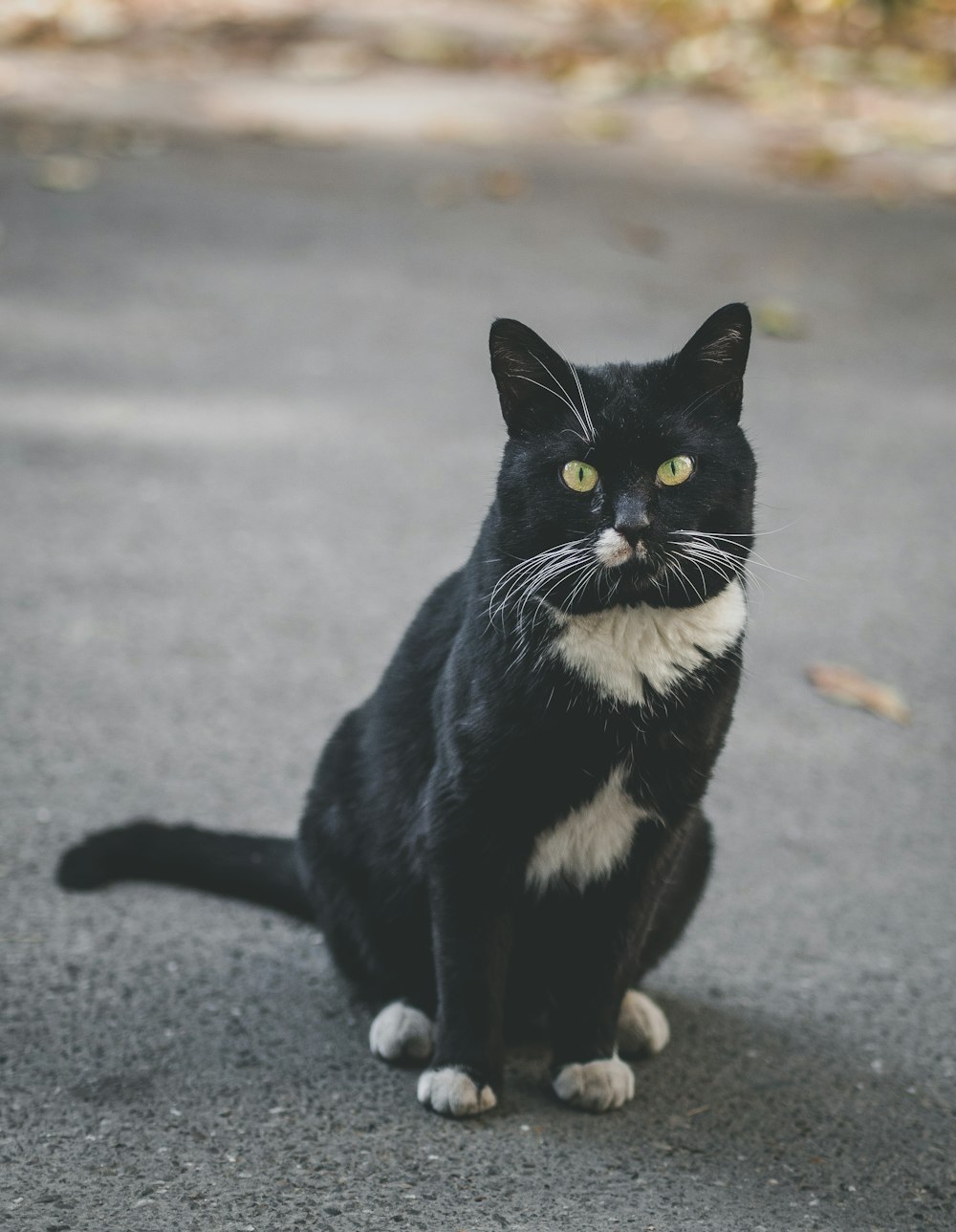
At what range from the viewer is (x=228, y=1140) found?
1907 mm

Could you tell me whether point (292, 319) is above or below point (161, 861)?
above

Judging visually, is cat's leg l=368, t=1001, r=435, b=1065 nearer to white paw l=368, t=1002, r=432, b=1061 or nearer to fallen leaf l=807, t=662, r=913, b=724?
white paw l=368, t=1002, r=432, b=1061

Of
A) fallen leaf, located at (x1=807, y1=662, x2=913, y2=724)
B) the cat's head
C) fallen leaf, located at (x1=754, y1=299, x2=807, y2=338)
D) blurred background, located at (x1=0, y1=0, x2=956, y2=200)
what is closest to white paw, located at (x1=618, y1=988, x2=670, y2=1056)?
the cat's head

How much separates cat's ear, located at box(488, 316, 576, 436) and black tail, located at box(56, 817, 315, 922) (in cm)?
95

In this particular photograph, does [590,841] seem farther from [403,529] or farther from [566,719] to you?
[403,529]

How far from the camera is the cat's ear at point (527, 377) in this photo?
1887 mm

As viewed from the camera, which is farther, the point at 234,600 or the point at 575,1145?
the point at 234,600

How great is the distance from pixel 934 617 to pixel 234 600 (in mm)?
1933

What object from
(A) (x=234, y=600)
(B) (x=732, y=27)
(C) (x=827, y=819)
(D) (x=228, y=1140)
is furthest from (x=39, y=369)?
(B) (x=732, y=27)

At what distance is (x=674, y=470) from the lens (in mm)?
1838

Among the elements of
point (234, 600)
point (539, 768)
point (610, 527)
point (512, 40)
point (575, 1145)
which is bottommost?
point (575, 1145)

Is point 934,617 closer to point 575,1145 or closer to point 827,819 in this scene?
point 827,819

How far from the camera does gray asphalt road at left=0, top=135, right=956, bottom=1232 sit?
1927 mm

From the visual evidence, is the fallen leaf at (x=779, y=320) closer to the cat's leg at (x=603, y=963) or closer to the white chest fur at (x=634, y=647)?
the cat's leg at (x=603, y=963)
